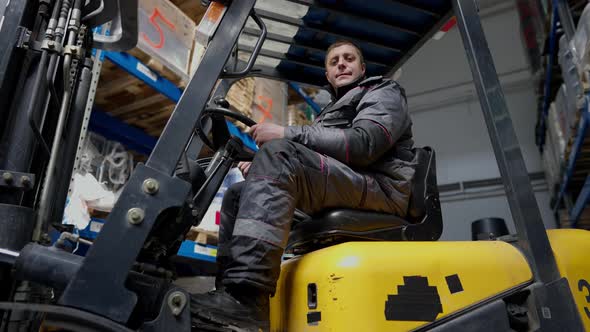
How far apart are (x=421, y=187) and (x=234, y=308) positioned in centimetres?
107

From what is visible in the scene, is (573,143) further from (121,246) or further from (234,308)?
(121,246)

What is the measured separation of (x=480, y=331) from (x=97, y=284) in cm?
131

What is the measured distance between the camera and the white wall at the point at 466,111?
26.8 feet

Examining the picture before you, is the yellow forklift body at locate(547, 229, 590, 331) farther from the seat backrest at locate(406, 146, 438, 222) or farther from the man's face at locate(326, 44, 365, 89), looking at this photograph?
the man's face at locate(326, 44, 365, 89)

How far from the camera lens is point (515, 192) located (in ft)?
5.80

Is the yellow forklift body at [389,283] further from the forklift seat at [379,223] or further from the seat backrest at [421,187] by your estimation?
the seat backrest at [421,187]

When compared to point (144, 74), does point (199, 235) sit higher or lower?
lower

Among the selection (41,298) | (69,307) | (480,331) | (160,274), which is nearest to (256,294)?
(160,274)

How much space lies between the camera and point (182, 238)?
163cm

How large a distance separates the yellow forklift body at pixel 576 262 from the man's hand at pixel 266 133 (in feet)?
4.21

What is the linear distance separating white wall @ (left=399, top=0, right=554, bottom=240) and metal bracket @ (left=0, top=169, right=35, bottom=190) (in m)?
7.89

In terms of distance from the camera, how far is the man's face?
251 cm

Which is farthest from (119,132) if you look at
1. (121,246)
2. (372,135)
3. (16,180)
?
(121,246)

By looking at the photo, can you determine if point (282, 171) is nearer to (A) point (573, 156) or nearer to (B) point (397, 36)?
(B) point (397, 36)
